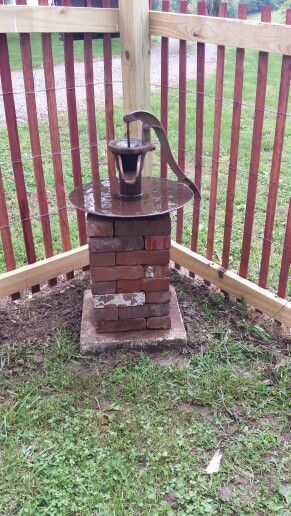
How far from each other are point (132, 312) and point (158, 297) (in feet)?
0.52

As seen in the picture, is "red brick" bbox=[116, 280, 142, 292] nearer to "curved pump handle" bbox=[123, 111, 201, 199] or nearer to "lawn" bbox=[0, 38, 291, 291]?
"curved pump handle" bbox=[123, 111, 201, 199]

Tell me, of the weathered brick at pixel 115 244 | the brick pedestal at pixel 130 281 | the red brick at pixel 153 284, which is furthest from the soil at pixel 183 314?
the weathered brick at pixel 115 244

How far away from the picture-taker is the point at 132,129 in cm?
306

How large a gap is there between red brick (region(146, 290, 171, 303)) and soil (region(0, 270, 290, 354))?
279mm

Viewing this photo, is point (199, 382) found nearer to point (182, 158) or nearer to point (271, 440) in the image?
point (271, 440)

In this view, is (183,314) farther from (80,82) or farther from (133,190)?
(80,82)

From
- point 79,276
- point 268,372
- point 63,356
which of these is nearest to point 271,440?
point 268,372

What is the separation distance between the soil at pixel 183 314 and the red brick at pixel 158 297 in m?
0.28

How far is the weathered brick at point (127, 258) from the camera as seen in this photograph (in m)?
2.50

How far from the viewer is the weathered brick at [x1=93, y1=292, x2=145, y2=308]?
2602mm

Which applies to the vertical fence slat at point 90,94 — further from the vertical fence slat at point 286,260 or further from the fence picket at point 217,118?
the vertical fence slat at point 286,260

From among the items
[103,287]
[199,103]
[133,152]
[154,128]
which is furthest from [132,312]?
[199,103]

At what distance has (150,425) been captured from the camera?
7.38 ft

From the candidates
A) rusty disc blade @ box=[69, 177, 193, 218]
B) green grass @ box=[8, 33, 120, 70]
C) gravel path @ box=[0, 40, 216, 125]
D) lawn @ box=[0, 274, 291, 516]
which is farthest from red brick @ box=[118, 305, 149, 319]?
green grass @ box=[8, 33, 120, 70]
